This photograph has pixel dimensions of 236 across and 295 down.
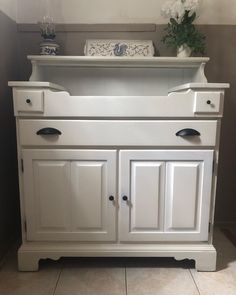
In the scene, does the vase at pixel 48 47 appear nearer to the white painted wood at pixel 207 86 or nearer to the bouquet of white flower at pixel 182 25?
the bouquet of white flower at pixel 182 25

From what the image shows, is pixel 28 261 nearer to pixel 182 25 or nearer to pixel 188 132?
pixel 188 132

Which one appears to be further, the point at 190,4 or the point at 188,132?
the point at 190,4

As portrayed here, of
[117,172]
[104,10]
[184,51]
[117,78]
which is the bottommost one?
[117,172]

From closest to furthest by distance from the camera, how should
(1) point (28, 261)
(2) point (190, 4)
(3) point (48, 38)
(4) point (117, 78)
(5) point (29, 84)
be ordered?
(5) point (29, 84) → (1) point (28, 261) → (2) point (190, 4) → (3) point (48, 38) → (4) point (117, 78)

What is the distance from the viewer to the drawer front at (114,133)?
1.22 meters

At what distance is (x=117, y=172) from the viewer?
4.15ft

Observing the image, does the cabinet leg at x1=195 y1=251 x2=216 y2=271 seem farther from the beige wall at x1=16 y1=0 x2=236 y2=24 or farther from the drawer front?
the beige wall at x1=16 y1=0 x2=236 y2=24

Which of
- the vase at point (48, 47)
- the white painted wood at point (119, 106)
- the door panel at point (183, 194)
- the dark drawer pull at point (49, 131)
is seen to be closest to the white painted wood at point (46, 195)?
the dark drawer pull at point (49, 131)

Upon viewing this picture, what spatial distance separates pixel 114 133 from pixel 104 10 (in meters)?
0.84

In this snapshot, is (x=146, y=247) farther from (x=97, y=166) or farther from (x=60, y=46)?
(x=60, y=46)

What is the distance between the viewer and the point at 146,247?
51.8 inches

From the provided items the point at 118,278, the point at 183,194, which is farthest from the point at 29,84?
the point at 118,278

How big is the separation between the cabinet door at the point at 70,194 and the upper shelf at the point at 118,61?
512mm

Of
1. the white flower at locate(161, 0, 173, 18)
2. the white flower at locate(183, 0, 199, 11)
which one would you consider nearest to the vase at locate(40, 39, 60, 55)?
the white flower at locate(161, 0, 173, 18)
